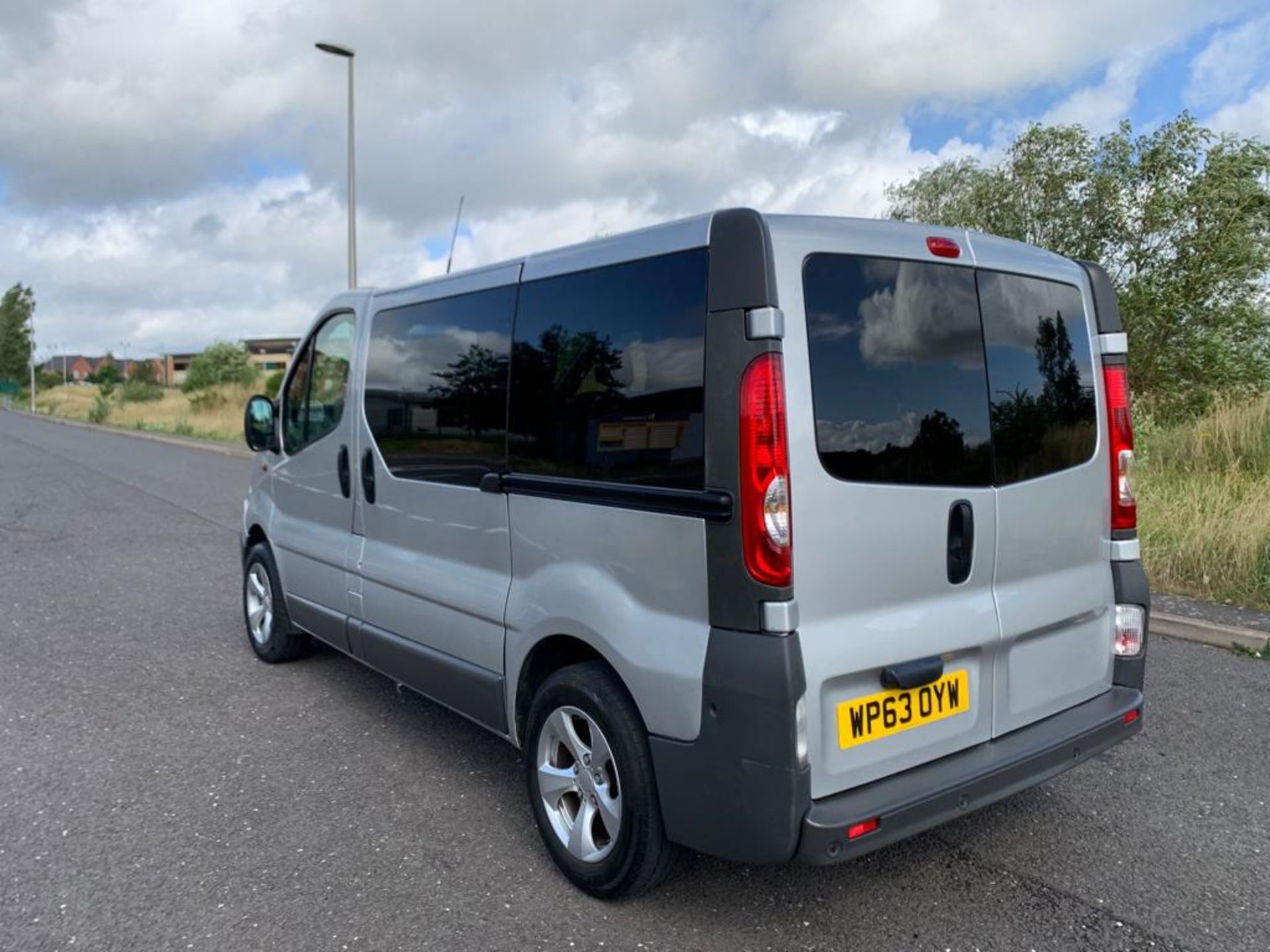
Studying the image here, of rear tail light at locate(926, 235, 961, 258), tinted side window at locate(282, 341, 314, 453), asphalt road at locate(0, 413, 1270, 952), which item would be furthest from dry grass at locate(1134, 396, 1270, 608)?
tinted side window at locate(282, 341, 314, 453)

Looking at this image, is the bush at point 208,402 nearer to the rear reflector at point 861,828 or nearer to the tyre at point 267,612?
the tyre at point 267,612

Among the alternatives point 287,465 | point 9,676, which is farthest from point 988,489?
point 9,676

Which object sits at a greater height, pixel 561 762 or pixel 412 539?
pixel 412 539

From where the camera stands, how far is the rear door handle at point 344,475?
4453 millimetres

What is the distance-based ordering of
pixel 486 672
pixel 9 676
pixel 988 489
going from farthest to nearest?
pixel 9 676 < pixel 486 672 < pixel 988 489

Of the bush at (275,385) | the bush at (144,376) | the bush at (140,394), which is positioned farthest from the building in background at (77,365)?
the bush at (275,385)

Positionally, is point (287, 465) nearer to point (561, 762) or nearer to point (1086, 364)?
point (561, 762)

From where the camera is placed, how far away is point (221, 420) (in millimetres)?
34281

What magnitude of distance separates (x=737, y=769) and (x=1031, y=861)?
52.6 inches

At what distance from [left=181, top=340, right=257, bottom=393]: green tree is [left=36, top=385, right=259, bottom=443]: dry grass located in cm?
91

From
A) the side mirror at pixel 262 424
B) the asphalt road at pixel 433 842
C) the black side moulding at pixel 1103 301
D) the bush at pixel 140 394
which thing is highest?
the bush at pixel 140 394

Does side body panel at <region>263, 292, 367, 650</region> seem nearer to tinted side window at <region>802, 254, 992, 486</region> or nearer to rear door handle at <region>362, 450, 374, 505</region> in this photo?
rear door handle at <region>362, 450, 374, 505</region>

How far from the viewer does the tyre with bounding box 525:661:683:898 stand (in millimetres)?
2783

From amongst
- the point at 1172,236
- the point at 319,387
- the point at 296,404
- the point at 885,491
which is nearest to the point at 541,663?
the point at 885,491
